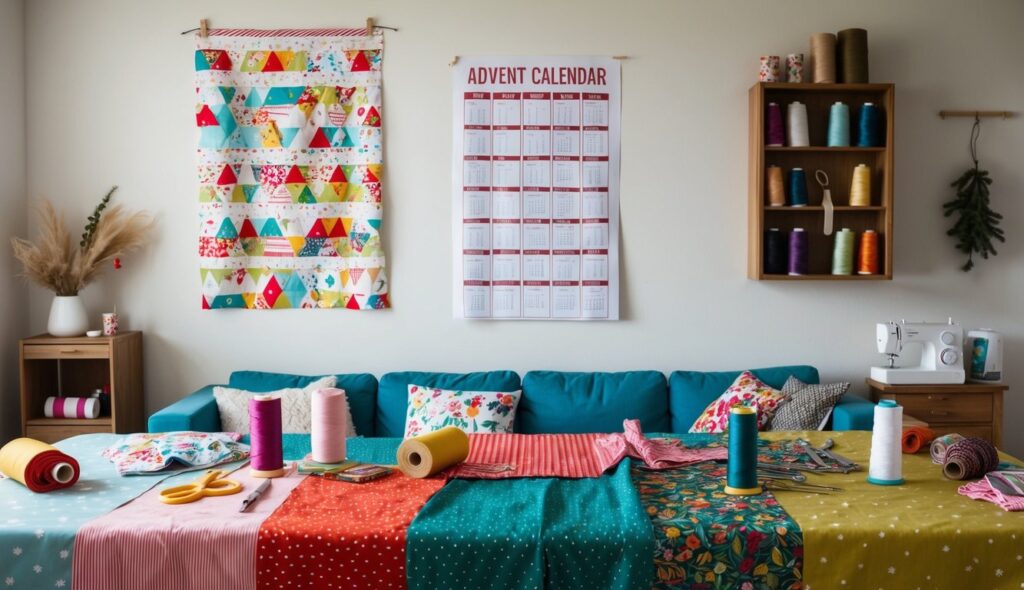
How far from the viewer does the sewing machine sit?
392cm

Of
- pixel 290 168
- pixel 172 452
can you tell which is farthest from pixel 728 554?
pixel 290 168

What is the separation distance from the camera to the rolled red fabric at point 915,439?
8.78 ft

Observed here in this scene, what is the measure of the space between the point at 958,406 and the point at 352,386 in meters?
2.76

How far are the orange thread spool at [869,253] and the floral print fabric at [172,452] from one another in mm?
2841

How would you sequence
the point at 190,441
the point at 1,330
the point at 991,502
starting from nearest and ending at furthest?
the point at 991,502 < the point at 190,441 < the point at 1,330

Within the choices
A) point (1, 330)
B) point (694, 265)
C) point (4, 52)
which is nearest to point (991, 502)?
point (694, 265)

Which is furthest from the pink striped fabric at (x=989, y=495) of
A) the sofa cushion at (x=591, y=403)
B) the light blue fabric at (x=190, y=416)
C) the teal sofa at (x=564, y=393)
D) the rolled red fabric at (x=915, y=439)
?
the light blue fabric at (x=190, y=416)

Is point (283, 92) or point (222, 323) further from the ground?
point (283, 92)

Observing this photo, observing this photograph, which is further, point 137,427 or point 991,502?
point 137,427

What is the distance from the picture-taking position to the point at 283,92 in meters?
4.20

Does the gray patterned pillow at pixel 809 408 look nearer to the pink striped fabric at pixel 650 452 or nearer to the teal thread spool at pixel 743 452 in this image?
the pink striped fabric at pixel 650 452

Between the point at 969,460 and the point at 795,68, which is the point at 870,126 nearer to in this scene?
the point at 795,68

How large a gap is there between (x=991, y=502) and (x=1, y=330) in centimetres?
408

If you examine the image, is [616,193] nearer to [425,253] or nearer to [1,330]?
[425,253]
